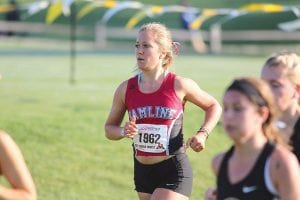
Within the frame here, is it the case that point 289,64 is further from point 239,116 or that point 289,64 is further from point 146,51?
point 146,51

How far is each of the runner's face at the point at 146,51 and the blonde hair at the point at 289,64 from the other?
60.9 inches

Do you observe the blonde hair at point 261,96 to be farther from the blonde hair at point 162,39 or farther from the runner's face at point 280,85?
the blonde hair at point 162,39

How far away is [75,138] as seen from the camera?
1416 centimetres

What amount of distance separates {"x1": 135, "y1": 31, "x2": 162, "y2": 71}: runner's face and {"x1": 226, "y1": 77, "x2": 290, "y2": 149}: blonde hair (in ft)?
8.49

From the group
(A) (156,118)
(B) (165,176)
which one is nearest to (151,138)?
(A) (156,118)

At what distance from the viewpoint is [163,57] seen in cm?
747

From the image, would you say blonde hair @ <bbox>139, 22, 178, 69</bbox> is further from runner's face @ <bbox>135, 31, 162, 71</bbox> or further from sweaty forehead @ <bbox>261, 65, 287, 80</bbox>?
sweaty forehead @ <bbox>261, 65, 287, 80</bbox>

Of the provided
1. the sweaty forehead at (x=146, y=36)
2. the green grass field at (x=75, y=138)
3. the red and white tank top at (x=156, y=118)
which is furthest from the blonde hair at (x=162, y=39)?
the green grass field at (x=75, y=138)

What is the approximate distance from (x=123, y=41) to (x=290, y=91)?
3596 centimetres

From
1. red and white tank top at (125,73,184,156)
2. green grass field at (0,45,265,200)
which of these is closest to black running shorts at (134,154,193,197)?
red and white tank top at (125,73,184,156)

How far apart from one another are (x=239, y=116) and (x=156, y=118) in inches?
111

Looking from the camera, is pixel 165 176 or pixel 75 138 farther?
pixel 75 138

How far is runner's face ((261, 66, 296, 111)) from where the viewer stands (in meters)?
5.45

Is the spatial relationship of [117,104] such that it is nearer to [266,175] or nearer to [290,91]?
[290,91]
